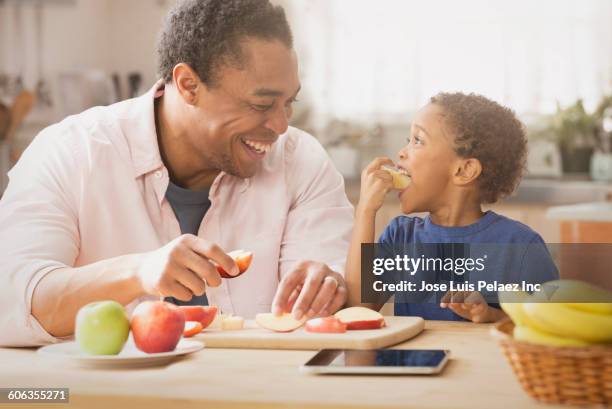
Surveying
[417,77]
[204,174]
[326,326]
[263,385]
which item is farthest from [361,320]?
[417,77]

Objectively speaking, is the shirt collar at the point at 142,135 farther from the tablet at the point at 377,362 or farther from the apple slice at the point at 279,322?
the tablet at the point at 377,362

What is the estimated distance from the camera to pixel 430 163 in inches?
48.9

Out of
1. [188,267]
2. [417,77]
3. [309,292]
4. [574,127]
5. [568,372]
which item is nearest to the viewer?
[568,372]

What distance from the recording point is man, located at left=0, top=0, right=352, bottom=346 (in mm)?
1249

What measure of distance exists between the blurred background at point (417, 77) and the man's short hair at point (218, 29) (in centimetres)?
50

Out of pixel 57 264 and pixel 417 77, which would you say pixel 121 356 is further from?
pixel 417 77

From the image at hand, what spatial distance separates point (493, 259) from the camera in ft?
3.96

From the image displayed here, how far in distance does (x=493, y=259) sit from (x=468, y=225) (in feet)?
0.17

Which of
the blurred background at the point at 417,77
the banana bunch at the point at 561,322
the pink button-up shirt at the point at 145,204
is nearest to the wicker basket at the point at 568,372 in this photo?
the banana bunch at the point at 561,322

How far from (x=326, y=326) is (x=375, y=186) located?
29cm

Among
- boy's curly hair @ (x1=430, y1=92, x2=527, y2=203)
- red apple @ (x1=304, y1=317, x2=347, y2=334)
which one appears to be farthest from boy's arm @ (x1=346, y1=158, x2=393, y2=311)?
red apple @ (x1=304, y1=317, x2=347, y2=334)

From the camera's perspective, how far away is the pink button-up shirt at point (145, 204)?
122 centimetres

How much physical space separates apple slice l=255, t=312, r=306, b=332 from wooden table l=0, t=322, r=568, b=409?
8cm

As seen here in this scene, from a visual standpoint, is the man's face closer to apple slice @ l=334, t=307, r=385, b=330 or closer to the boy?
Answer: the boy
